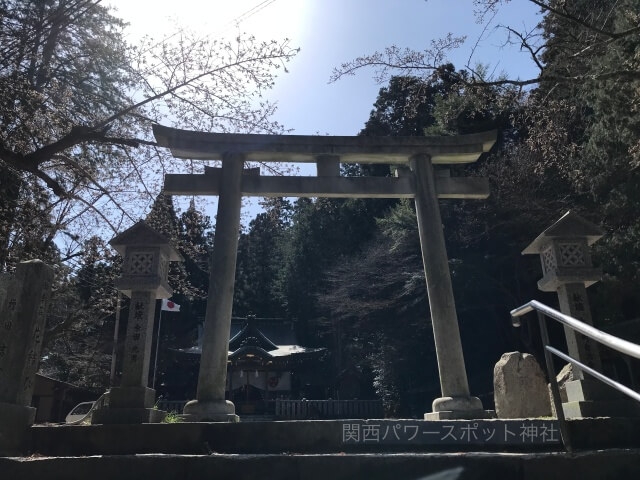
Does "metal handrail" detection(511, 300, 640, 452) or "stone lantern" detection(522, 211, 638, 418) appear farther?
"stone lantern" detection(522, 211, 638, 418)

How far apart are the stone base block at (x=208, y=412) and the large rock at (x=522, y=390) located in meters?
6.22

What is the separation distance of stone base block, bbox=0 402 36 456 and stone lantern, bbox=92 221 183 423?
81cm

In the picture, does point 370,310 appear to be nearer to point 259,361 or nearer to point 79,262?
→ point 259,361

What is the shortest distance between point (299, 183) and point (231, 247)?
1.54 m

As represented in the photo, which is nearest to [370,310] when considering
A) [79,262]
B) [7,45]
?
[79,262]

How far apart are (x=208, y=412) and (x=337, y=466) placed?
7.38 feet

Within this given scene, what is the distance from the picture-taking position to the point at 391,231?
22.8 meters

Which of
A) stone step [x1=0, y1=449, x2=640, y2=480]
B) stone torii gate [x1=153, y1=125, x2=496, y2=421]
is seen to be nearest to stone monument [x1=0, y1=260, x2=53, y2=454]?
stone step [x1=0, y1=449, x2=640, y2=480]

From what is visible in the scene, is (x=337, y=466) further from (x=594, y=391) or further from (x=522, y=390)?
(x=522, y=390)

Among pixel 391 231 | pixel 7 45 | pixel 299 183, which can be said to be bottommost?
pixel 299 183

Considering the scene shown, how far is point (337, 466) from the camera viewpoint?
457 centimetres

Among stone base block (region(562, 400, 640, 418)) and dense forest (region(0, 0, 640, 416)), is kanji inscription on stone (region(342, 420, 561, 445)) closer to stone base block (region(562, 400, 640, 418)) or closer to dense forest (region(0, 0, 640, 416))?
stone base block (region(562, 400, 640, 418))

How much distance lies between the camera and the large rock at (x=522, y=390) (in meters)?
9.98

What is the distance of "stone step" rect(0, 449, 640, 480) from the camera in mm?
4492
